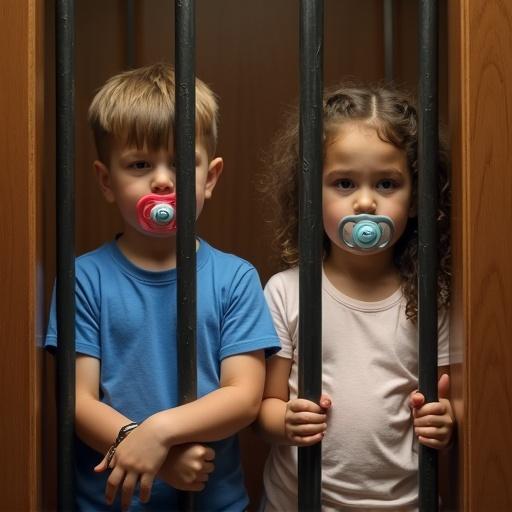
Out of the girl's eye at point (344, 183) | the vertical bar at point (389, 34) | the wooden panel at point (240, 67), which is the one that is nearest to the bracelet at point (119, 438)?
the girl's eye at point (344, 183)

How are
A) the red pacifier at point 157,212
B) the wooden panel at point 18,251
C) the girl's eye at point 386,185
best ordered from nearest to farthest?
the wooden panel at point 18,251
the red pacifier at point 157,212
the girl's eye at point 386,185

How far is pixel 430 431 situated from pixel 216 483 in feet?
1.15

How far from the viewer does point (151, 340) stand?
1.36 meters

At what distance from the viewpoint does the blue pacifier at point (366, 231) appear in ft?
4.28

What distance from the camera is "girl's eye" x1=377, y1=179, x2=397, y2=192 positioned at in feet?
4.55

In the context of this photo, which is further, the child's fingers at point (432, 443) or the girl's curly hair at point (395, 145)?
the girl's curly hair at point (395, 145)

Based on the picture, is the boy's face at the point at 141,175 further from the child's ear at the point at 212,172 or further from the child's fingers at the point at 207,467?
the child's fingers at the point at 207,467

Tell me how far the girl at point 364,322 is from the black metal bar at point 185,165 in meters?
0.27

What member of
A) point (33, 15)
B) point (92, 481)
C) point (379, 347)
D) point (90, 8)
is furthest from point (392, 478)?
point (90, 8)

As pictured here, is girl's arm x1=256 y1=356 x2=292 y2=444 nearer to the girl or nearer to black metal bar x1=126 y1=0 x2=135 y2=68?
the girl

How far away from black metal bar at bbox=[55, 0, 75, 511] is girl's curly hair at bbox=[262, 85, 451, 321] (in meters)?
0.38

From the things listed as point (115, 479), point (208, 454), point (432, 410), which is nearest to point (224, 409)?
point (208, 454)

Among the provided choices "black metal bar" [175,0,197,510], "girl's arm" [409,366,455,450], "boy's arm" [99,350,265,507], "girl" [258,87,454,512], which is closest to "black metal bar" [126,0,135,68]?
"girl" [258,87,454,512]

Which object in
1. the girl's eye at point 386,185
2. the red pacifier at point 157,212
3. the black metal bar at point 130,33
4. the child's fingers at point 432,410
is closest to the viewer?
the child's fingers at point 432,410
